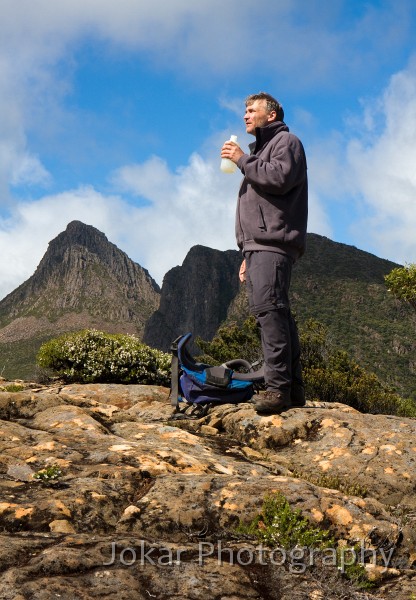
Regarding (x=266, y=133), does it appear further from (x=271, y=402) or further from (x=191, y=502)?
(x=191, y=502)

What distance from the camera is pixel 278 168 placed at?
5.66 meters

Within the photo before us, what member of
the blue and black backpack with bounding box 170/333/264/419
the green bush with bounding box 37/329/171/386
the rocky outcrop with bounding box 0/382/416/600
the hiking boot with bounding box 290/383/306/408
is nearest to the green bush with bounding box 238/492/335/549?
the rocky outcrop with bounding box 0/382/416/600

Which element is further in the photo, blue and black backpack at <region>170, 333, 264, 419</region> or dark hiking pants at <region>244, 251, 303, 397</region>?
blue and black backpack at <region>170, 333, 264, 419</region>

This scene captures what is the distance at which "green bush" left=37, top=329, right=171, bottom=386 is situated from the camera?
12.6m

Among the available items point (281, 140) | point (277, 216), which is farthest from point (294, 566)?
point (281, 140)

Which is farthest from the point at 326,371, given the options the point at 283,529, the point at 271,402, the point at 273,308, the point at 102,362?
the point at 283,529

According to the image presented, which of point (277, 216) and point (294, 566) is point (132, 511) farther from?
point (277, 216)

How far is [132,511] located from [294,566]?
108 cm

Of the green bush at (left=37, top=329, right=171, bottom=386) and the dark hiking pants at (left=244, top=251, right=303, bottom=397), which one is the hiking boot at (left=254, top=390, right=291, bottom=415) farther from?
the green bush at (left=37, top=329, right=171, bottom=386)

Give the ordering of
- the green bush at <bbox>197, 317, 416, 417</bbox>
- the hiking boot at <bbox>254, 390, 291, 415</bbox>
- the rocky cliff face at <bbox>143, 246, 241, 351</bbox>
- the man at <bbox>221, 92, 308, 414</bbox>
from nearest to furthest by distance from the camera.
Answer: the man at <bbox>221, 92, 308, 414</bbox>
the hiking boot at <bbox>254, 390, 291, 415</bbox>
the green bush at <bbox>197, 317, 416, 417</bbox>
the rocky cliff face at <bbox>143, 246, 241, 351</bbox>

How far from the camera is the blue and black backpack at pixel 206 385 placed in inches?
275

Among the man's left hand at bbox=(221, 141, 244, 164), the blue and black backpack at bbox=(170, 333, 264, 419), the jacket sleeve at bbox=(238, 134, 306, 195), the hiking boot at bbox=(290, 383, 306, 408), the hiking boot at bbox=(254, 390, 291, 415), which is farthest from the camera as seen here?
the blue and black backpack at bbox=(170, 333, 264, 419)

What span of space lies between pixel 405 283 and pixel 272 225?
23.8 m

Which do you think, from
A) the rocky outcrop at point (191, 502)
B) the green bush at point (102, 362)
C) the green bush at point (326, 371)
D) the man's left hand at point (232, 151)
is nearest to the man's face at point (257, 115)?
the man's left hand at point (232, 151)
